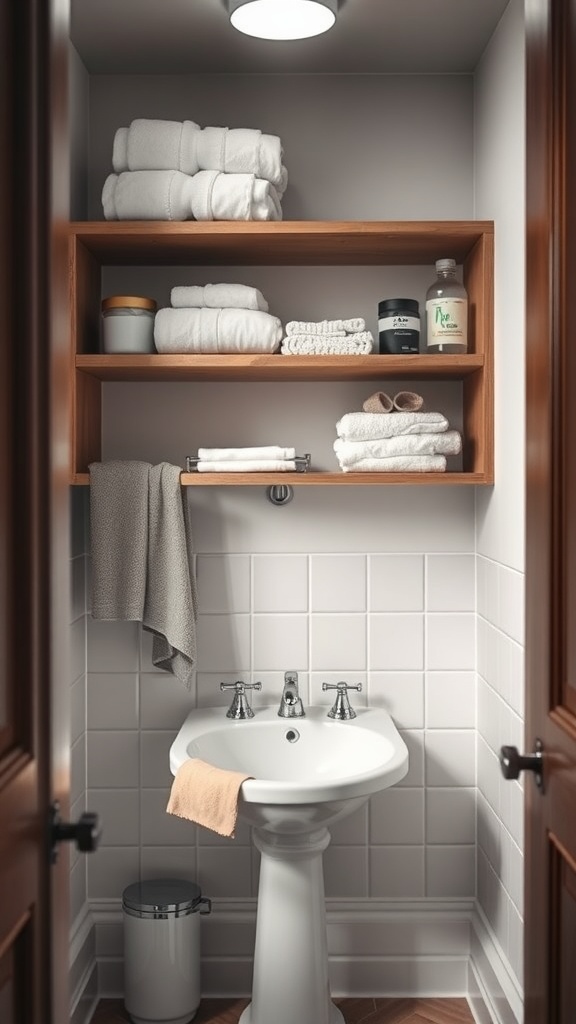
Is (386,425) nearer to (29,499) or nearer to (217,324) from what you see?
(217,324)

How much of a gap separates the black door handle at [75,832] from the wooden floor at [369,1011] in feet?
5.01

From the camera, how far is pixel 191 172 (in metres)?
2.23

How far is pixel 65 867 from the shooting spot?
3.92ft

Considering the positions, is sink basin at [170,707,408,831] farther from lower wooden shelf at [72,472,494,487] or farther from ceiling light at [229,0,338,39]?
ceiling light at [229,0,338,39]

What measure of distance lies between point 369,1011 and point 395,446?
4.50 ft

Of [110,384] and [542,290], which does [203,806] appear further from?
[542,290]

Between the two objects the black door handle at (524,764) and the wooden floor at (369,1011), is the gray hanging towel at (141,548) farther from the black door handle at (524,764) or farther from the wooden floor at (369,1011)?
the black door handle at (524,764)

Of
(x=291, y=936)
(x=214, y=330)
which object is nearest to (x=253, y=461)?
(x=214, y=330)

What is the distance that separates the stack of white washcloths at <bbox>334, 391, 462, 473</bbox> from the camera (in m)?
2.22

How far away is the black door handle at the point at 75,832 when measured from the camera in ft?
3.59

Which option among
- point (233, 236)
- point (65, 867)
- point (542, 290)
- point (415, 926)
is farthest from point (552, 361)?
point (415, 926)

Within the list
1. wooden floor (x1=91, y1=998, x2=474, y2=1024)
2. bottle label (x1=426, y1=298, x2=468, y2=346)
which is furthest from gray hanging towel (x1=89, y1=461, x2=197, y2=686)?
wooden floor (x1=91, y1=998, x2=474, y2=1024)

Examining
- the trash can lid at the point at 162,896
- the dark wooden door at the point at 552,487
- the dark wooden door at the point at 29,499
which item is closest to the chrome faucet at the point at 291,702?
the trash can lid at the point at 162,896

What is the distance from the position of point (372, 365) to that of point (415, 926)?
1.41m
